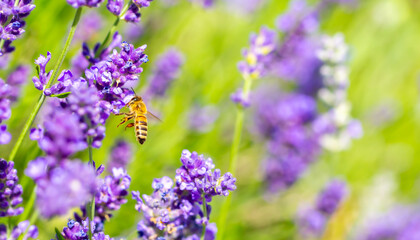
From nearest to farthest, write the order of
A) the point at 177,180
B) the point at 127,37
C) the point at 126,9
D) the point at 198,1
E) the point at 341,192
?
1. the point at 177,180
2. the point at 126,9
3. the point at 341,192
4. the point at 198,1
5. the point at 127,37

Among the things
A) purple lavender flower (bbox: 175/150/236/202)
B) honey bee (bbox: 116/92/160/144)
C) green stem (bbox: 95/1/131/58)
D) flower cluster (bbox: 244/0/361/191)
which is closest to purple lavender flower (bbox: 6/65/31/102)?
honey bee (bbox: 116/92/160/144)

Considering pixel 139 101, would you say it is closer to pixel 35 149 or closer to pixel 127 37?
pixel 35 149

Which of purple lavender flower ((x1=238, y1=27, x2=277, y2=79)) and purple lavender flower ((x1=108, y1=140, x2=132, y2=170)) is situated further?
purple lavender flower ((x1=108, y1=140, x2=132, y2=170))

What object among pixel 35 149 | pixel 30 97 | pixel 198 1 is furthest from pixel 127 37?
pixel 35 149

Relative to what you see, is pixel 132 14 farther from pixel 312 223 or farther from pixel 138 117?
pixel 312 223

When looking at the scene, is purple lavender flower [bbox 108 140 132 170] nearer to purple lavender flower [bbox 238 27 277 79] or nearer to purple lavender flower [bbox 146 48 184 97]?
purple lavender flower [bbox 146 48 184 97]

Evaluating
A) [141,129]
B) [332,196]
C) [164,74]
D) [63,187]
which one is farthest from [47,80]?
[332,196]
